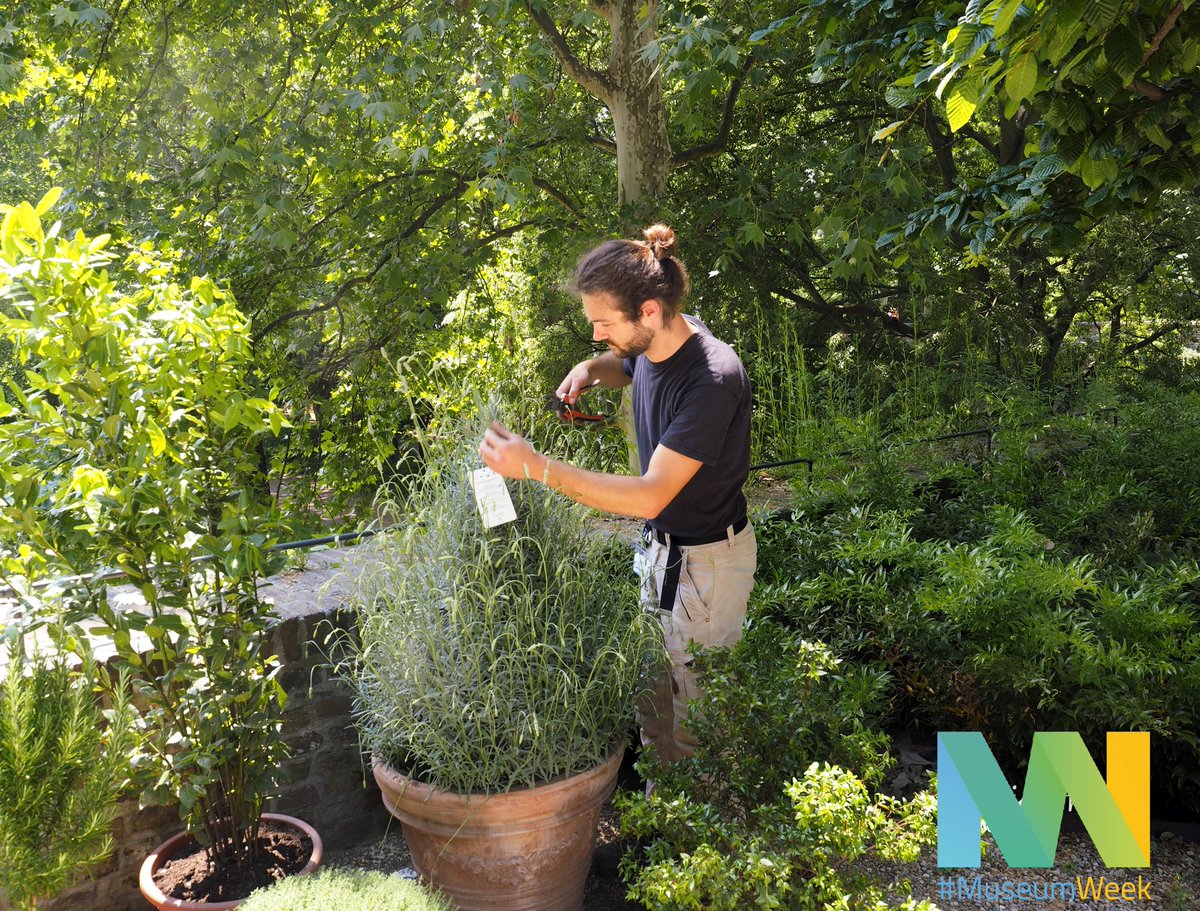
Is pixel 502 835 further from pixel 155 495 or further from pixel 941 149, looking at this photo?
pixel 941 149

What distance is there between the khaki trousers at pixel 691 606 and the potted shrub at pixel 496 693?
18 cm

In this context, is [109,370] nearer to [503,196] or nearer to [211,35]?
[503,196]

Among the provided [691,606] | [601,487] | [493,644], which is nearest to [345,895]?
[493,644]

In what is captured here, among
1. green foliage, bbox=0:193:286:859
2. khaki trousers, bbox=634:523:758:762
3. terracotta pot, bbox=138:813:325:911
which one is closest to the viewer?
green foliage, bbox=0:193:286:859

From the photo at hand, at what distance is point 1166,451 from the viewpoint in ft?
15.0

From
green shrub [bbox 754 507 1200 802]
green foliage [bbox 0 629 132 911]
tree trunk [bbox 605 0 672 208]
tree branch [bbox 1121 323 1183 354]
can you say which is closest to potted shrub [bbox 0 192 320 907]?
green foliage [bbox 0 629 132 911]

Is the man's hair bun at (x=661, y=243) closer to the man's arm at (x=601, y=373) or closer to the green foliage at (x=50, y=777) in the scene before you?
the man's arm at (x=601, y=373)

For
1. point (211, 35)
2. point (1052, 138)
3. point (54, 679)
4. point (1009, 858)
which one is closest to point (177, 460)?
point (54, 679)

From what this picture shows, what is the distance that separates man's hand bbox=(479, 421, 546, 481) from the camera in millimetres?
2514

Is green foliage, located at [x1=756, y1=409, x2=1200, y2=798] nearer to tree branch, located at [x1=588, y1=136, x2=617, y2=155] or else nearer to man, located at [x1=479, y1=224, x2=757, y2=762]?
man, located at [x1=479, y1=224, x2=757, y2=762]

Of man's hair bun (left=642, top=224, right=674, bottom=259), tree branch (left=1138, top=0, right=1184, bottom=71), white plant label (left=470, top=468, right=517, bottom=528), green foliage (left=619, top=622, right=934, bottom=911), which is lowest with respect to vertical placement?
green foliage (left=619, top=622, right=934, bottom=911)

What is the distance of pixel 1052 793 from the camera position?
2.88 meters

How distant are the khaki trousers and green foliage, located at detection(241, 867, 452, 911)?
0.94m

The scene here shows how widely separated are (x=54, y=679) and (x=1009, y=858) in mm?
2557
